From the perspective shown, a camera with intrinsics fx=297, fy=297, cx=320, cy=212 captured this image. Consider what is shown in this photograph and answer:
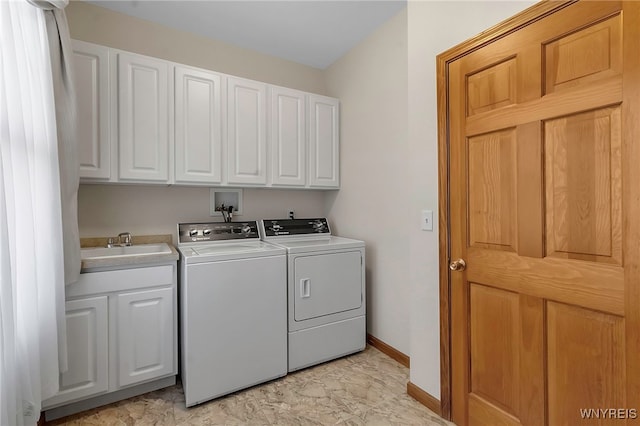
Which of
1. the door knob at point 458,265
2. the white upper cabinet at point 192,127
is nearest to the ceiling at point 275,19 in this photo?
the white upper cabinet at point 192,127

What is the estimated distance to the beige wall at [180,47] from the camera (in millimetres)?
2248

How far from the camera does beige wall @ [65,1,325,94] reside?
2.25 m

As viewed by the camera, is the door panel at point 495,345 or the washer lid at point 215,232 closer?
the door panel at point 495,345

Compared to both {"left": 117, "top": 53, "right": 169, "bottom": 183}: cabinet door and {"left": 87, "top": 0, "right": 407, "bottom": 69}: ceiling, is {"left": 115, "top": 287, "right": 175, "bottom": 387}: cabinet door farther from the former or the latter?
{"left": 87, "top": 0, "right": 407, "bottom": 69}: ceiling

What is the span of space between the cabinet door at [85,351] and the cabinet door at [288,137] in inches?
62.0

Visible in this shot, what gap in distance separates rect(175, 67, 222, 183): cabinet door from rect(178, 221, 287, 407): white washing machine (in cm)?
60

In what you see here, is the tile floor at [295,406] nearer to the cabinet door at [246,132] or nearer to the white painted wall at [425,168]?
the white painted wall at [425,168]

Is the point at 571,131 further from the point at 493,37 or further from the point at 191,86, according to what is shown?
the point at 191,86

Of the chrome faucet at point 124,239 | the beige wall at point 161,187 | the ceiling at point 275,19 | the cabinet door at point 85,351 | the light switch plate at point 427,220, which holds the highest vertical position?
the ceiling at point 275,19

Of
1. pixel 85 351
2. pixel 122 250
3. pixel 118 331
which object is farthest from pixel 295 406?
pixel 122 250

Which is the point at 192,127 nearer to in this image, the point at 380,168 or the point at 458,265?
the point at 380,168

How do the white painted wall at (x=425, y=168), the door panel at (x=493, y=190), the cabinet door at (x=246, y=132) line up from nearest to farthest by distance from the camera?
the door panel at (x=493, y=190) < the white painted wall at (x=425, y=168) < the cabinet door at (x=246, y=132)

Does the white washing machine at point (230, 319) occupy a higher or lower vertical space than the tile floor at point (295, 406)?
higher

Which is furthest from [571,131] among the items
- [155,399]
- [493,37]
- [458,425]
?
[155,399]
